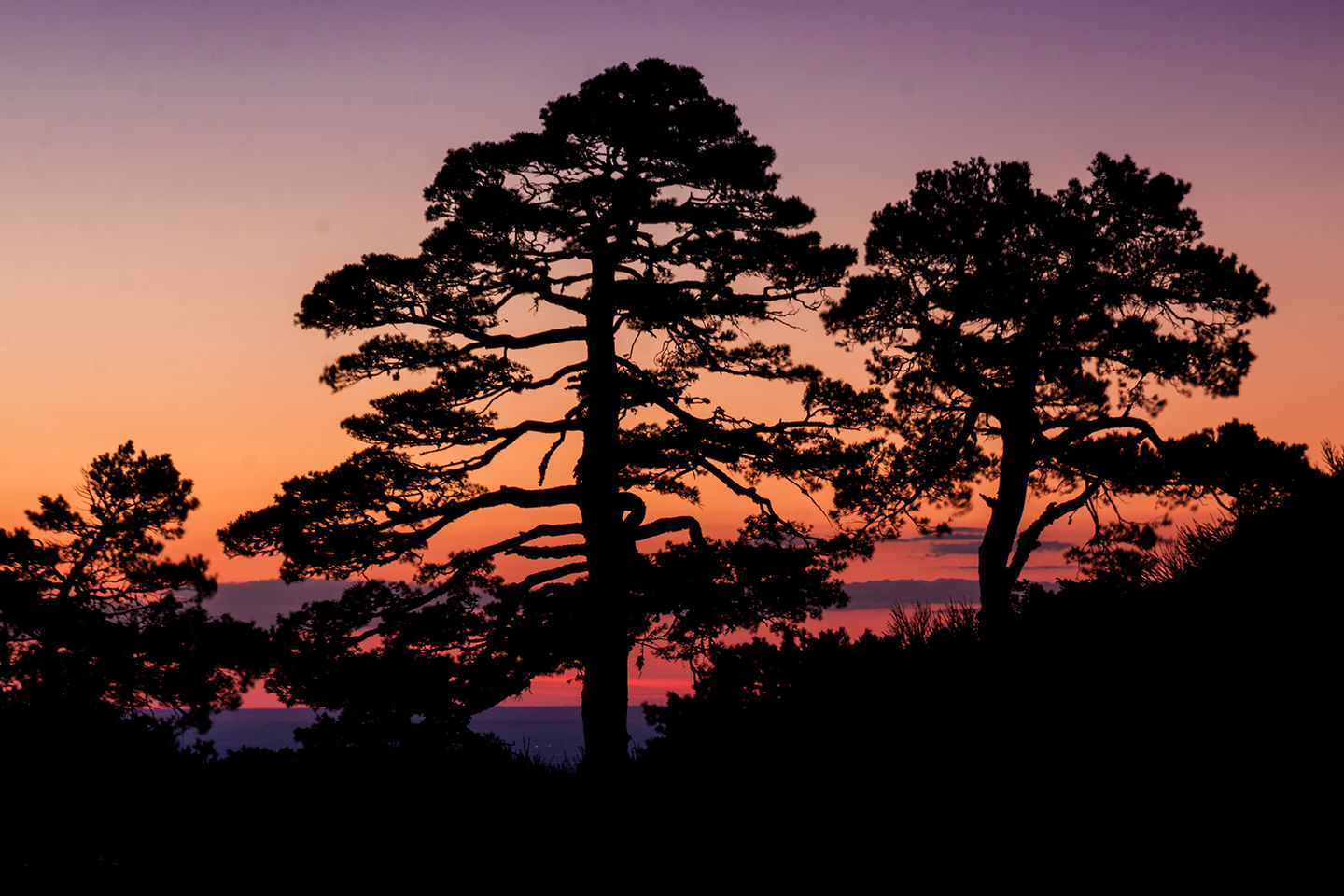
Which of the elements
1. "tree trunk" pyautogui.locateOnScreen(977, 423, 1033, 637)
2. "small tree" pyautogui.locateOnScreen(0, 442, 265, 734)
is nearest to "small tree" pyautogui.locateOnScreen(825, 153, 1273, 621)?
"tree trunk" pyautogui.locateOnScreen(977, 423, 1033, 637)

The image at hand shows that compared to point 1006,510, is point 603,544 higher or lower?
lower

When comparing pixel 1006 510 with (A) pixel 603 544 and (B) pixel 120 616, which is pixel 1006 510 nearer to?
(A) pixel 603 544

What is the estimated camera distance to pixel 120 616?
786 inches

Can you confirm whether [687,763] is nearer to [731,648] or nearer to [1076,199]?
[731,648]

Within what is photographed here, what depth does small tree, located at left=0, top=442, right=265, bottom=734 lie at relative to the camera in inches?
706

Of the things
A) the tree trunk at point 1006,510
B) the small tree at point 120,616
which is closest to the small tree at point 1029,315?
the tree trunk at point 1006,510

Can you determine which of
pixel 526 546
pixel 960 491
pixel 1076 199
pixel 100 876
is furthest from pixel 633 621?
pixel 1076 199

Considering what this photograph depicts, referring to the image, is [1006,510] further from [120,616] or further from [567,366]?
[120,616]

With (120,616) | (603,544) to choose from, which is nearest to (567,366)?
(603,544)

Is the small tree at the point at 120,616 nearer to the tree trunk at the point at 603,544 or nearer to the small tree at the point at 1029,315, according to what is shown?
the tree trunk at the point at 603,544

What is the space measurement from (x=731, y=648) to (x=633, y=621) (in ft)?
21.1

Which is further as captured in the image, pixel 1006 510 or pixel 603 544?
pixel 1006 510

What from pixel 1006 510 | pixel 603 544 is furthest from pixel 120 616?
pixel 1006 510

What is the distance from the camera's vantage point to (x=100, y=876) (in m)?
7.16
